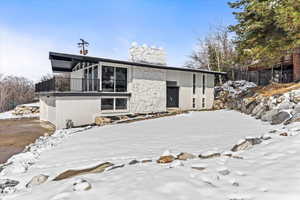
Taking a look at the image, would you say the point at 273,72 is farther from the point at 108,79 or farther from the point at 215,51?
the point at 108,79

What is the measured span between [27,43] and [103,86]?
1014 cm

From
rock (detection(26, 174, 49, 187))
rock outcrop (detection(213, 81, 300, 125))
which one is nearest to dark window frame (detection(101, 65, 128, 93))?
rock outcrop (detection(213, 81, 300, 125))

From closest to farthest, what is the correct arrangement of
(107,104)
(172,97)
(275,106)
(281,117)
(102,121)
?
(281,117) → (275,106) → (102,121) → (107,104) → (172,97)

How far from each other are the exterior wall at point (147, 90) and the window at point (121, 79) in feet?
1.55

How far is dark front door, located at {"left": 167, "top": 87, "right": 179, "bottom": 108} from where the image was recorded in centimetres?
1523

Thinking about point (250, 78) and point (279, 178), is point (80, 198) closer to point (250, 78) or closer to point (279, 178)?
point (279, 178)

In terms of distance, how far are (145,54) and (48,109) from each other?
26.8 feet

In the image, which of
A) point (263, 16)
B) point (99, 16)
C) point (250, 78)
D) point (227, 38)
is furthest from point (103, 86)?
point (227, 38)

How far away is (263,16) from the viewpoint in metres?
10.2

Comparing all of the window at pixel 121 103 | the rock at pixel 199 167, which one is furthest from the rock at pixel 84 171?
the window at pixel 121 103

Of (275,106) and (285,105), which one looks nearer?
(285,105)

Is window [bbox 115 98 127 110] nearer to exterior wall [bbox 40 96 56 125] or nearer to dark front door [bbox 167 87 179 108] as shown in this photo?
dark front door [bbox 167 87 179 108]

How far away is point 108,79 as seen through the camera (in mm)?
12297

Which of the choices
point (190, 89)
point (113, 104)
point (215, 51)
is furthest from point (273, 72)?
point (113, 104)
